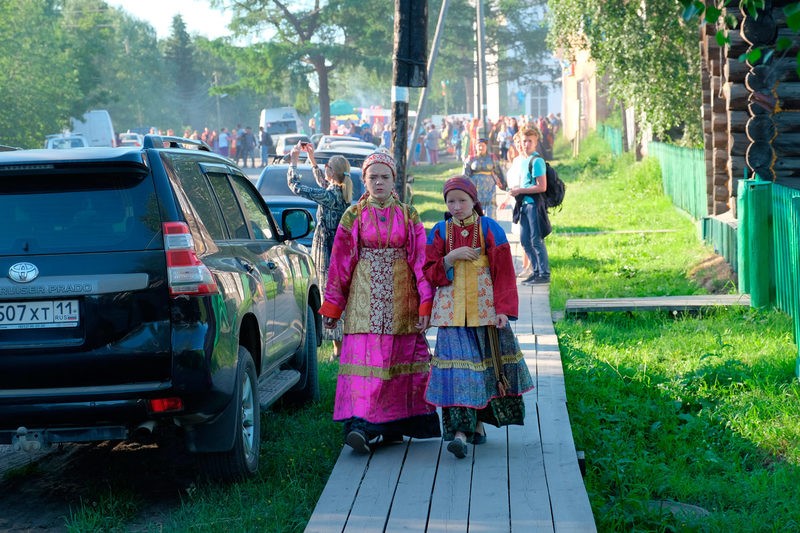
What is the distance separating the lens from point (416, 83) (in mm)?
11242

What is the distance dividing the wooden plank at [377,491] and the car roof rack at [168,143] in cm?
195

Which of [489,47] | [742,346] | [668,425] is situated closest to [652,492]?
[668,425]

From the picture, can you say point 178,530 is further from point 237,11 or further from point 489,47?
point 489,47

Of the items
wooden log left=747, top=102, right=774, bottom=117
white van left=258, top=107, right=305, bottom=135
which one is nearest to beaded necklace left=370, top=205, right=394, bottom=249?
wooden log left=747, top=102, right=774, bottom=117

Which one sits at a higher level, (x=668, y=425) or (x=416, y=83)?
(x=416, y=83)

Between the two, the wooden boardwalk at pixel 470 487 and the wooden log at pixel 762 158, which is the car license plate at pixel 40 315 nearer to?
the wooden boardwalk at pixel 470 487

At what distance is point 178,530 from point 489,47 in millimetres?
79093

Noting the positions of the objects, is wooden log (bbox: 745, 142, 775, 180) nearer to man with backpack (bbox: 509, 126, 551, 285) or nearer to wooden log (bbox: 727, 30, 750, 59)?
wooden log (bbox: 727, 30, 750, 59)

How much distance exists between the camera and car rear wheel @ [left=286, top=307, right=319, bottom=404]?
7.90 meters

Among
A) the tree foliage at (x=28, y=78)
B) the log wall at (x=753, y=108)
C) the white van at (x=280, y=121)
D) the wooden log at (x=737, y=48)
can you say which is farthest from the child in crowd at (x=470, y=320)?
the white van at (x=280, y=121)

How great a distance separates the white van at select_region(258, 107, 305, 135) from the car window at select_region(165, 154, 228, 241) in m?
57.3

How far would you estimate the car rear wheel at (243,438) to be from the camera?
5684 mm

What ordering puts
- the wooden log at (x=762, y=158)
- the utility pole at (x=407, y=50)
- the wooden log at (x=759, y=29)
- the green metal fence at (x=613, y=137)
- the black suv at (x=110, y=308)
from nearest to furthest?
the black suv at (x=110, y=308), the utility pole at (x=407, y=50), the wooden log at (x=759, y=29), the wooden log at (x=762, y=158), the green metal fence at (x=613, y=137)

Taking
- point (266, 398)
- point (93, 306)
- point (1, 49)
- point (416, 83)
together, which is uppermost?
point (1, 49)
